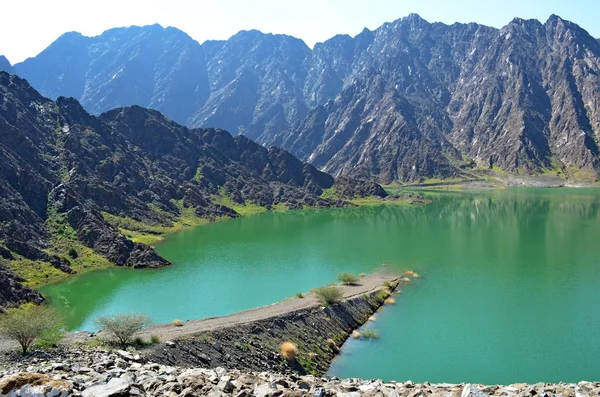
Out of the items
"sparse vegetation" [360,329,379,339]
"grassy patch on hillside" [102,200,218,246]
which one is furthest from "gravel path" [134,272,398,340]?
"grassy patch on hillside" [102,200,218,246]

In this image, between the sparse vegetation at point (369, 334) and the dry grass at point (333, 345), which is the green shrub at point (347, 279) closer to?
the sparse vegetation at point (369, 334)

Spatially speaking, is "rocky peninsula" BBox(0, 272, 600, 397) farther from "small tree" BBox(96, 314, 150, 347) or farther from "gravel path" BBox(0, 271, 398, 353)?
"small tree" BBox(96, 314, 150, 347)

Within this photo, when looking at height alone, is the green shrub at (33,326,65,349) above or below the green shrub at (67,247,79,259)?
above

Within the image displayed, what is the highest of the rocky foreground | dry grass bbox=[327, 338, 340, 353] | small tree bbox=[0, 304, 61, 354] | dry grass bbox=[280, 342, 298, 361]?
the rocky foreground

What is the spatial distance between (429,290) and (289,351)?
40865mm

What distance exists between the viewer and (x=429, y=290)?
91.5 meters

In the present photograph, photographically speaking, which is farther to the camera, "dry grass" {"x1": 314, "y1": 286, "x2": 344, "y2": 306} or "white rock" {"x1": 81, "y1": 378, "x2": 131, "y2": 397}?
"dry grass" {"x1": 314, "y1": 286, "x2": 344, "y2": 306}

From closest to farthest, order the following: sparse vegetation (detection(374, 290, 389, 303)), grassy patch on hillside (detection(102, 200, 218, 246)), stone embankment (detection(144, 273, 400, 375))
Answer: stone embankment (detection(144, 273, 400, 375)), sparse vegetation (detection(374, 290, 389, 303)), grassy patch on hillside (detection(102, 200, 218, 246))

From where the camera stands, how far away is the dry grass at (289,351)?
5847 centimetres

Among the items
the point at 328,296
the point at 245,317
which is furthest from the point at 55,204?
the point at 328,296

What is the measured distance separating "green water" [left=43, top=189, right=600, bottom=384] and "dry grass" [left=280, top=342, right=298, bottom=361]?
16.9 ft

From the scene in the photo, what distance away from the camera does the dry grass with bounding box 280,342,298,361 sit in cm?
5847

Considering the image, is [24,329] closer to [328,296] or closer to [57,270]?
[328,296]

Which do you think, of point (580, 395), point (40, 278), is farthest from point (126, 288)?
point (580, 395)
